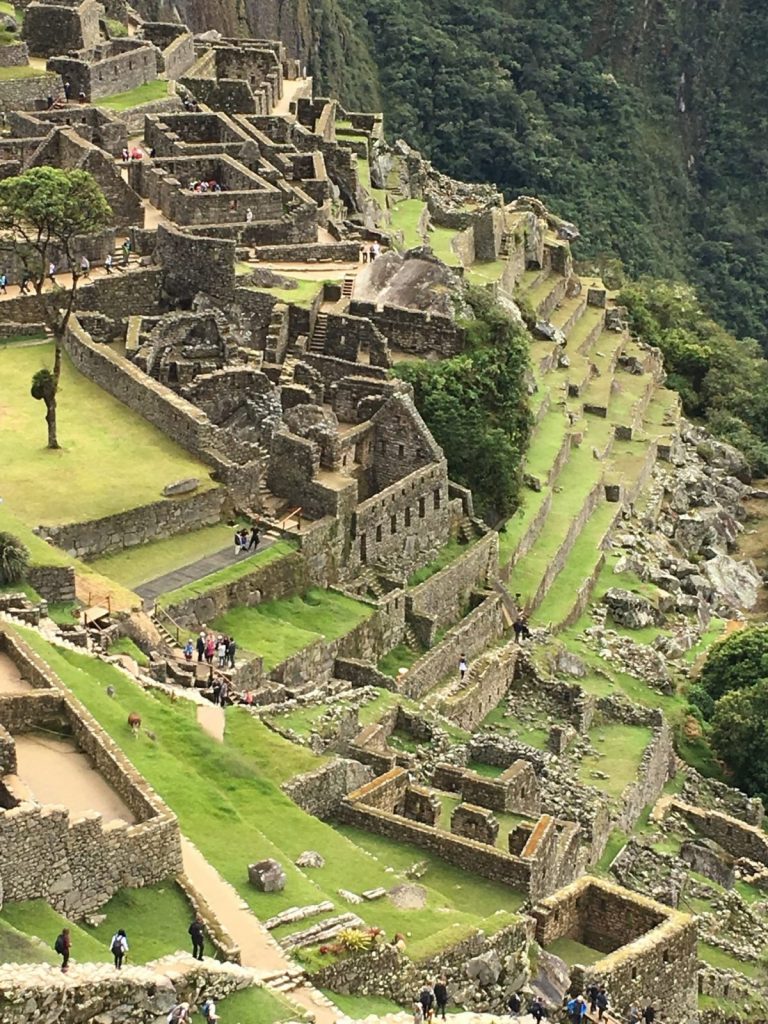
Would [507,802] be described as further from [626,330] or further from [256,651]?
[626,330]

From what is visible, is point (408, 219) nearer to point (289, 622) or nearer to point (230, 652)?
point (289, 622)

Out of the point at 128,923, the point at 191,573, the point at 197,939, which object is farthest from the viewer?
the point at 191,573

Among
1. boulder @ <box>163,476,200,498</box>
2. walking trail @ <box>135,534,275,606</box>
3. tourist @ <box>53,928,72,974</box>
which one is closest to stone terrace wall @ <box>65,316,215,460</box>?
boulder @ <box>163,476,200,498</box>

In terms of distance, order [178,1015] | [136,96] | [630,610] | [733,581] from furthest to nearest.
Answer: [136,96], [733,581], [630,610], [178,1015]

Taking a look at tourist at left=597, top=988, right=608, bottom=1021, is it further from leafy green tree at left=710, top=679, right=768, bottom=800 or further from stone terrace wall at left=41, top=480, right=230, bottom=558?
leafy green tree at left=710, top=679, right=768, bottom=800

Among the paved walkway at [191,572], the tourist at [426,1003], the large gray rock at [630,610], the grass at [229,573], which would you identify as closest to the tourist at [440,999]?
the tourist at [426,1003]

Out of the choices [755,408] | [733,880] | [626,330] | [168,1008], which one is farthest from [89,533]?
[755,408]

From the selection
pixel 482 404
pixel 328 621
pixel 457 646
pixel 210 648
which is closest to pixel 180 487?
pixel 328 621

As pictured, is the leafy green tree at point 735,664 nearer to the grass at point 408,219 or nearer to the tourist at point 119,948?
the grass at point 408,219
